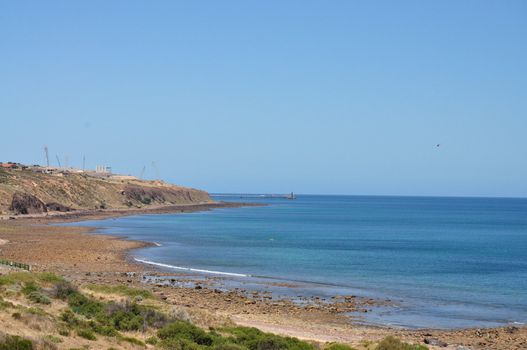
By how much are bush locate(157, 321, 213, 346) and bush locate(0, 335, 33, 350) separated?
251 inches

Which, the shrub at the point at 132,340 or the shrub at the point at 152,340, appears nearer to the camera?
the shrub at the point at 132,340

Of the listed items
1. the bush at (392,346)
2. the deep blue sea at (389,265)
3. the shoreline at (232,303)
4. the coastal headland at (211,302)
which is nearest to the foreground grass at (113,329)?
the bush at (392,346)

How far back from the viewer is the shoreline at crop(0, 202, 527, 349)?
29.1 metres

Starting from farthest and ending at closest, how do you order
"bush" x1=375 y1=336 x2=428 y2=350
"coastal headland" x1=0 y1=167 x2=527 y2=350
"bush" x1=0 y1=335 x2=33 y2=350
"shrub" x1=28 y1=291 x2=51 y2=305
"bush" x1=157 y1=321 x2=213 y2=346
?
"coastal headland" x1=0 y1=167 x2=527 y2=350 → "shrub" x1=28 y1=291 x2=51 y2=305 → "bush" x1=375 y1=336 x2=428 y2=350 → "bush" x1=157 y1=321 x2=213 y2=346 → "bush" x1=0 y1=335 x2=33 y2=350

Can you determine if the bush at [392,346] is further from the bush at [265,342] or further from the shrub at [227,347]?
the shrub at [227,347]

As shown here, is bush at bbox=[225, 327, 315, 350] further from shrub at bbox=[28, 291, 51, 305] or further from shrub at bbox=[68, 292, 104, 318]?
shrub at bbox=[28, 291, 51, 305]

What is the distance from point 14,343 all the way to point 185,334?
23.4 feet

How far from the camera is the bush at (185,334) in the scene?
22.0m

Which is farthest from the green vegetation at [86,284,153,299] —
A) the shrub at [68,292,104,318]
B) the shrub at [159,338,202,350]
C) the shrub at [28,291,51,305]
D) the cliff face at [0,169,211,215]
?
the cliff face at [0,169,211,215]

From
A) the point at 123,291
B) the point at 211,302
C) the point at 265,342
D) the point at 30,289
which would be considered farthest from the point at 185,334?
the point at 211,302

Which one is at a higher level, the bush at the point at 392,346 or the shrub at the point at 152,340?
the shrub at the point at 152,340

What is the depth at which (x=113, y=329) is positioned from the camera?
847 inches

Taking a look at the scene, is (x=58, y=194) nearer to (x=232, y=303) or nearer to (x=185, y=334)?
(x=232, y=303)

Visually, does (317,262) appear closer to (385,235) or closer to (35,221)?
(385,235)
